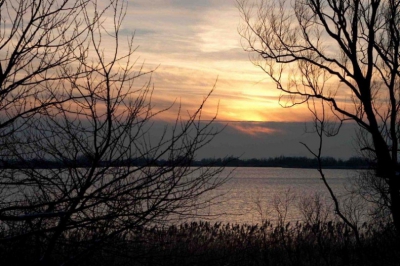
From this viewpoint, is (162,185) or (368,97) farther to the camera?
(368,97)

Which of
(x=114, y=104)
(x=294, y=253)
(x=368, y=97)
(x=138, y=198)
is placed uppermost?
(x=368, y=97)

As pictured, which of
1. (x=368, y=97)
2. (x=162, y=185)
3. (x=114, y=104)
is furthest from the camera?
(x=368, y=97)

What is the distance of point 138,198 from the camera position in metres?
4.83

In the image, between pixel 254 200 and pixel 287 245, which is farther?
pixel 254 200

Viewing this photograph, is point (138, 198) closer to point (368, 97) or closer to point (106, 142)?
point (106, 142)

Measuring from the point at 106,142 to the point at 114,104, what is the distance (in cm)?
50

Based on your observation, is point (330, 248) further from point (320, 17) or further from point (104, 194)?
point (104, 194)

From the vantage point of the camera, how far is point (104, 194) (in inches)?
184

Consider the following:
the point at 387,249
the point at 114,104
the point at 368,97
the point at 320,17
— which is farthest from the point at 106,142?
the point at 387,249

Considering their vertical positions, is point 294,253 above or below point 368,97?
below

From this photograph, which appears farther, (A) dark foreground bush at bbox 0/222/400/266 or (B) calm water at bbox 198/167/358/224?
(B) calm water at bbox 198/167/358/224

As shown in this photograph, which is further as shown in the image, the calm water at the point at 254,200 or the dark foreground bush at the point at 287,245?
the calm water at the point at 254,200

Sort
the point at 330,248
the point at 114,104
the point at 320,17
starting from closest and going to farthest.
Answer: the point at 114,104, the point at 320,17, the point at 330,248

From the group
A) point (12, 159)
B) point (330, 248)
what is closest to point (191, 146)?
point (12, 159)
